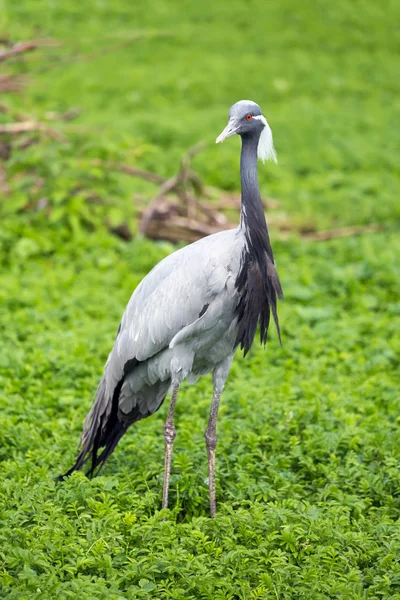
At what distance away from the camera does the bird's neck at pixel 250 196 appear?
178 inches

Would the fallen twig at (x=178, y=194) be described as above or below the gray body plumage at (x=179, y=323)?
below

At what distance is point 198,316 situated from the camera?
454 cm

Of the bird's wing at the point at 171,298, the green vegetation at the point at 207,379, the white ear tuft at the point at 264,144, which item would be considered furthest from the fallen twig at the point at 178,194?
the white ear tuft at the point at 264,144

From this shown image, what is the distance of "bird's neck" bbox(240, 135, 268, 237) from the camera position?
14.8ft

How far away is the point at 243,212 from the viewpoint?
179 inches

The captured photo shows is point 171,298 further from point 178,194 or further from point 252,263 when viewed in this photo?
point 178,194

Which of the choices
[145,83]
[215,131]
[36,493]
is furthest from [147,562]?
[145,83]

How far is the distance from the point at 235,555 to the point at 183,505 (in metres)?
0.85

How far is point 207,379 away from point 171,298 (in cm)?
190

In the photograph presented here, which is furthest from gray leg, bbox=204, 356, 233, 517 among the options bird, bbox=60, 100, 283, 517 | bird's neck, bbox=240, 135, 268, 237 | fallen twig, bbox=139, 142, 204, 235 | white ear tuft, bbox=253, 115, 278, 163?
fallen twig, bbox=139, 142, 204, 235

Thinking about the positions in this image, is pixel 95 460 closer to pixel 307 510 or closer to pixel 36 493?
pixel 36 493

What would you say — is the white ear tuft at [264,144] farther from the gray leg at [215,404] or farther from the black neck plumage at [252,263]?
the gray leg at [215,404]

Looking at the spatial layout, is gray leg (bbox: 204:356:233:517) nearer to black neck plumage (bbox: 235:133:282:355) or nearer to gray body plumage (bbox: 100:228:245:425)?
gray body plumage (bbox: 100:228:245:425)

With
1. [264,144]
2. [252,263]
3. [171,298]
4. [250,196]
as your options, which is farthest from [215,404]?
[264,144]
